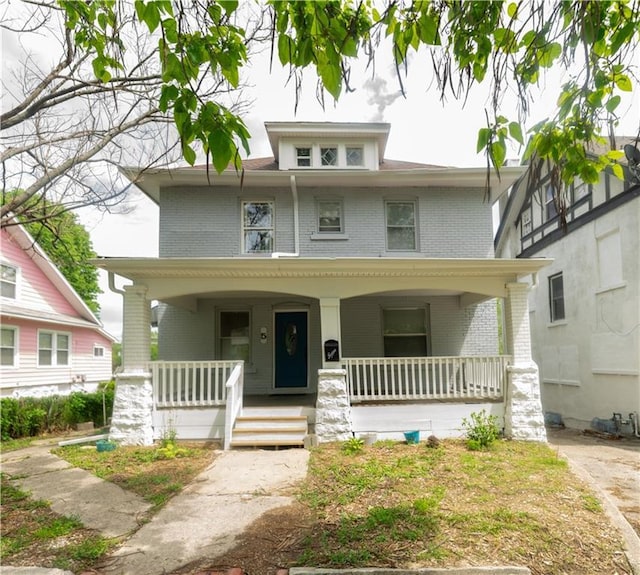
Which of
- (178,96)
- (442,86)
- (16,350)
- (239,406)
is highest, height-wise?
(442,86)

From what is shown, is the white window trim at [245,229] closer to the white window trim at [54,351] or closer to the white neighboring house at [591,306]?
the white neighboring house at [591,306]

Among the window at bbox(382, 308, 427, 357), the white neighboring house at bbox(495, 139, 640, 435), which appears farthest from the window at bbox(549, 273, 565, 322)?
the window at bbox(382, 308, 427, 357)

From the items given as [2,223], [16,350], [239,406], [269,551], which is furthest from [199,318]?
[269,551]

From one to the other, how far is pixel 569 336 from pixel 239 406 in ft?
29.4

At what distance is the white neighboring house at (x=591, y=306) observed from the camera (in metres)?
8.81

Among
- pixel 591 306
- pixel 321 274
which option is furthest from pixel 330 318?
pixel 591 306

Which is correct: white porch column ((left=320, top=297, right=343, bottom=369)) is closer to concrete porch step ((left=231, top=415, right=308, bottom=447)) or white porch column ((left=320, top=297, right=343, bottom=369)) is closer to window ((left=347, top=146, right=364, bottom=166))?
concrete porch step ((left=231, top=415, right=308, bottom=447))

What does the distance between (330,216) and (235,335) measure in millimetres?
3848

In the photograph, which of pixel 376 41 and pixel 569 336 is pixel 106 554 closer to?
pixel 376 41

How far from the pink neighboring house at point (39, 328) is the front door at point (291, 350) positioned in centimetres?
669

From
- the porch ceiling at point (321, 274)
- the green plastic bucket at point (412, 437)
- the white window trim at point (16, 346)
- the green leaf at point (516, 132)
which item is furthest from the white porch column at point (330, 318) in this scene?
the white window trim at point (16, 346)

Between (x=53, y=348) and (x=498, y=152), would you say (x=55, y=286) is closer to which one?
(x=53, y=348)

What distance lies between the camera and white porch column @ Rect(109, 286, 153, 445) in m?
7.35

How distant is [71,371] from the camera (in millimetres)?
15617
